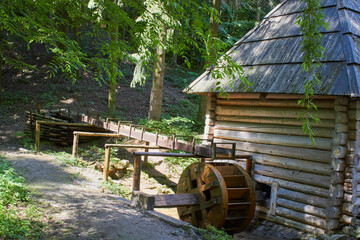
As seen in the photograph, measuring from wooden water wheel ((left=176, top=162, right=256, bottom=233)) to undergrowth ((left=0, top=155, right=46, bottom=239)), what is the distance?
12.0 ft

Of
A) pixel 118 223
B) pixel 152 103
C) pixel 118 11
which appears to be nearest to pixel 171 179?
pixel 152 103

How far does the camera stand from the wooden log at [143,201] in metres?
6.43

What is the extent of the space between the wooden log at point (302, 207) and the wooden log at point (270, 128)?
1.62 metres

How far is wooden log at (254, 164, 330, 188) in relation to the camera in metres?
7.10

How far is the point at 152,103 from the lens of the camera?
53.6 feet

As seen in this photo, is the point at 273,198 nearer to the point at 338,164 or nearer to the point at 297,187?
the point at 297,187

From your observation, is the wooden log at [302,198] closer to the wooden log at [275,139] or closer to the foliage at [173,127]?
the wooden log at [275,139]

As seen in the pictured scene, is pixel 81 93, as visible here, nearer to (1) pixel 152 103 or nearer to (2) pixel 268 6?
(1) pixel 152 103

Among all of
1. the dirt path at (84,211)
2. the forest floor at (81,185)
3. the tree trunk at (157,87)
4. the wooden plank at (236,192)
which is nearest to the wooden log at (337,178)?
the wooden plank at (236,192)

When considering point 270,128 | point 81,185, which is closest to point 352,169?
point 270,128

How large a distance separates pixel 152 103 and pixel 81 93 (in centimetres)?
795

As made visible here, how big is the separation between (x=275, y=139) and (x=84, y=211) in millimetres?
4890

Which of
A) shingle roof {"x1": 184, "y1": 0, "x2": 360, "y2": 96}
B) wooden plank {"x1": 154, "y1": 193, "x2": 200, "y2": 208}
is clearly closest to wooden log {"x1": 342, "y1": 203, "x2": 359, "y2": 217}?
shingle roof {"x1": 184, "y1": 0, "x2": 360, "y2": 96}

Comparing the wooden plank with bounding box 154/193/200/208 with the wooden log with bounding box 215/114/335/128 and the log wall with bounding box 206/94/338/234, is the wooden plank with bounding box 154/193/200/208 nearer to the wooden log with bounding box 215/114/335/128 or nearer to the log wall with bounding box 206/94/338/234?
the log wall with bounding box 206/94/338/234
